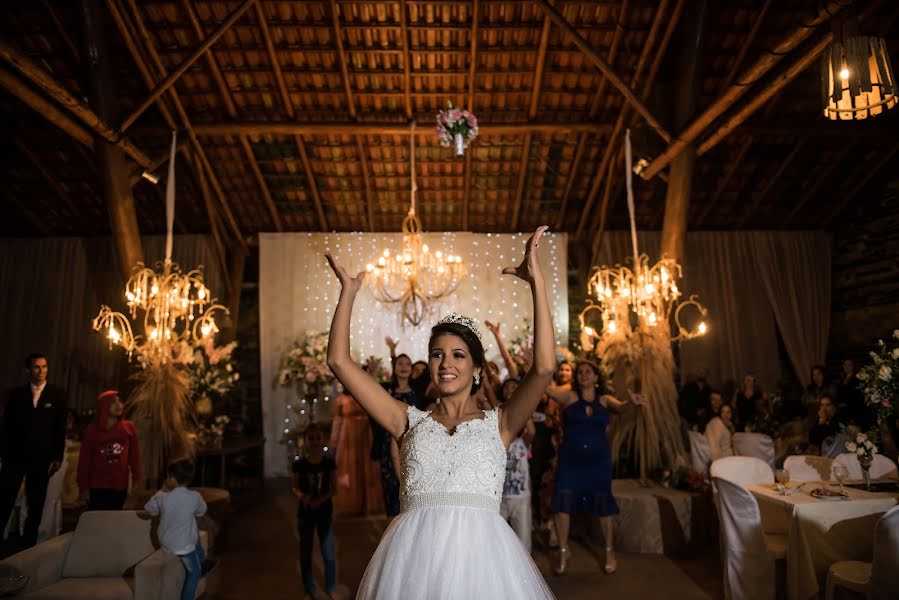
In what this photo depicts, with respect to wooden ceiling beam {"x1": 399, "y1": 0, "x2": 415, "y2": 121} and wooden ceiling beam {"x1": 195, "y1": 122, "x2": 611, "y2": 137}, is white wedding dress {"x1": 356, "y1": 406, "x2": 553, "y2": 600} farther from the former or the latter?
wooden ceiling beam {"x1": 195, "y1": 122, "x2": 611, "y2": 137}

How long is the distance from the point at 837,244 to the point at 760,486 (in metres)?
7.98

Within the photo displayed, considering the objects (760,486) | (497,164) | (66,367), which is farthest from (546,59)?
(66,367)

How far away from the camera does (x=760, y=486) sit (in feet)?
14.1

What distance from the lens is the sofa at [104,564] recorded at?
352 cm

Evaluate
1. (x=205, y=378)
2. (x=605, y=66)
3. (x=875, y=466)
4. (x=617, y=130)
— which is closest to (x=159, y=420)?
(x=205, y=378)

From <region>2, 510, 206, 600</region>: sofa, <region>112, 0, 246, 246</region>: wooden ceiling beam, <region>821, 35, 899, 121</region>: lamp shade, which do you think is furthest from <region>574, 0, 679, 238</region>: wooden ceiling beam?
<region>2, 510, 206, 600</region>: sofa

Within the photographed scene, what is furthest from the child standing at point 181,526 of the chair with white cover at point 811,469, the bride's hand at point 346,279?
the chair with white cover at point 811,469

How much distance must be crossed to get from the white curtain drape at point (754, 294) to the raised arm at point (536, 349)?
28.3 feet

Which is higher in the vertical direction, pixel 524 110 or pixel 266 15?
pixel 266 15

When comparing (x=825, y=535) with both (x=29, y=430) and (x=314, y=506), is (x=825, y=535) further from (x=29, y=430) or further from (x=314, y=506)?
(x=29, y=430)

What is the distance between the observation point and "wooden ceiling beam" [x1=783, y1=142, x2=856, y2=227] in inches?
366

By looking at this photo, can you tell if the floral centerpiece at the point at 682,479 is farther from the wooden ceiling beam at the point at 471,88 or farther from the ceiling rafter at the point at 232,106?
the ceiling rafter at the point at 232,106

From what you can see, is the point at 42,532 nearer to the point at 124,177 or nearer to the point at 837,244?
the point at 124,177

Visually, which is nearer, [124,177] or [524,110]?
[124,177]
